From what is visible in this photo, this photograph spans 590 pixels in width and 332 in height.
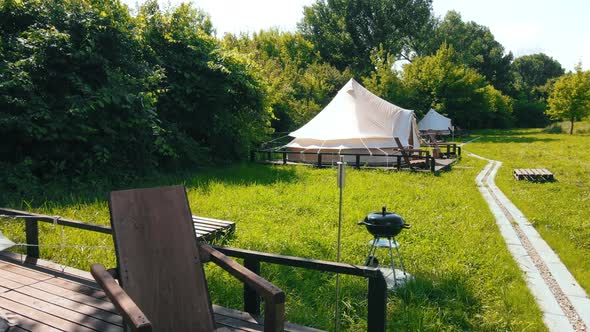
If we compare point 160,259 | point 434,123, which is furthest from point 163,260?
point 434,123

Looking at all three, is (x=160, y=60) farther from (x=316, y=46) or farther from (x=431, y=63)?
(x=316, y=46)

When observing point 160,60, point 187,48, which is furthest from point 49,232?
point 187,48

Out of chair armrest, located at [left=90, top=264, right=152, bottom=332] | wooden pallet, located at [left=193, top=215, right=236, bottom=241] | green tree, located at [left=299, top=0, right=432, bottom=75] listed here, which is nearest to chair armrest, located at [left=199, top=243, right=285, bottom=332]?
chair armrest, located at [left=90, top=264, right=152, bottom=332]

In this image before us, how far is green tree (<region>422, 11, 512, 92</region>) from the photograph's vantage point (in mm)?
57062

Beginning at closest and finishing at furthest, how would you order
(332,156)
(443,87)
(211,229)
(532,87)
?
1. (211,229)
2. (332,156)
3. (443,87)
4. (532,87)

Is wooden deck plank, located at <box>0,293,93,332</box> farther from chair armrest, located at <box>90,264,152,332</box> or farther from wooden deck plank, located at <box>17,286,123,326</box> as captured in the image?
chair armrest, located at <box>90,264,152,332</box>

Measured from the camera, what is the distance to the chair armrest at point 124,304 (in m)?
1.91

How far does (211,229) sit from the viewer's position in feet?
18.3

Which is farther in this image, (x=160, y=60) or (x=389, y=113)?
(x=389, y=113)

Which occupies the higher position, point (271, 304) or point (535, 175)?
point (271, 304)

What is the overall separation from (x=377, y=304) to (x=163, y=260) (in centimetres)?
148

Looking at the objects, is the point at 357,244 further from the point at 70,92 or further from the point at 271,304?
the point at 70,92

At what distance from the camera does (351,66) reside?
145ft

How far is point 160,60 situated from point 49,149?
15.3ft
